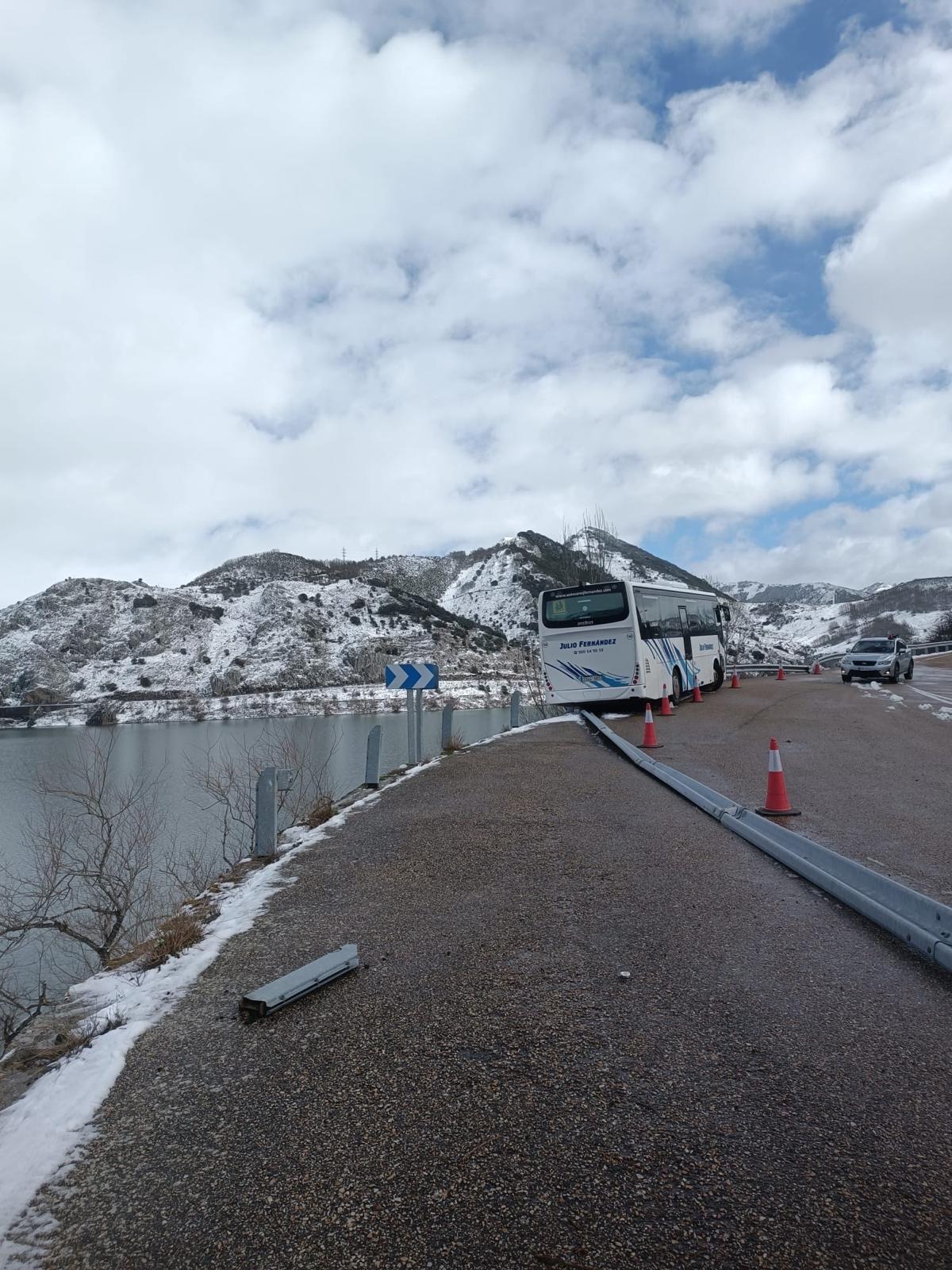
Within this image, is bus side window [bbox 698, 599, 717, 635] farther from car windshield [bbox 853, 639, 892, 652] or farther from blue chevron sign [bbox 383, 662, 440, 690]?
blue chevron sign [bbox 383, 662, 440, 690]

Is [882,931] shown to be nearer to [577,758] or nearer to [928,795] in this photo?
[928,795]

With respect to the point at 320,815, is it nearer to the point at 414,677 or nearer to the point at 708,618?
the point at 414,677

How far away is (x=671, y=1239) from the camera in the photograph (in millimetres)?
2219

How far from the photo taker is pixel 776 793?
8.12 metres

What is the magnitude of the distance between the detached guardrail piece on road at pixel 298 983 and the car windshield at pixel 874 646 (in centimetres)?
3059

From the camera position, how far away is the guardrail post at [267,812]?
7426mm

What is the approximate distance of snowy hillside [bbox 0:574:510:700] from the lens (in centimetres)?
9712

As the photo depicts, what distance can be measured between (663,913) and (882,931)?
1.33 metres

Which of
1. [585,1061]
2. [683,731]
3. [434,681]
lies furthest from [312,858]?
[683,731]

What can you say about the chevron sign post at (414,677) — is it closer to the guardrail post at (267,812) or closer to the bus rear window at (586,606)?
the guardrail post at (267,812)

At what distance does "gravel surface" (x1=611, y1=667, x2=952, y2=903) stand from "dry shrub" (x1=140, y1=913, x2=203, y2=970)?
185 inches

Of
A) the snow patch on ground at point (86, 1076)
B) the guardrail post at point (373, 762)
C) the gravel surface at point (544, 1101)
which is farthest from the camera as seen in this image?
the guardrail post at point (373, 762)

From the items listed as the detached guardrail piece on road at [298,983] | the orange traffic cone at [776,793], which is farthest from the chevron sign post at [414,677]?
the detached guardrail piece on road at [298,983]

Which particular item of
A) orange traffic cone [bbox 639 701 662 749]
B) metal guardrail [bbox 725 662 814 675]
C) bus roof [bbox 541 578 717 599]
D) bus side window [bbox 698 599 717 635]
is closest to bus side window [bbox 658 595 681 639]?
bus roof [bbox 541 578 717 599]
